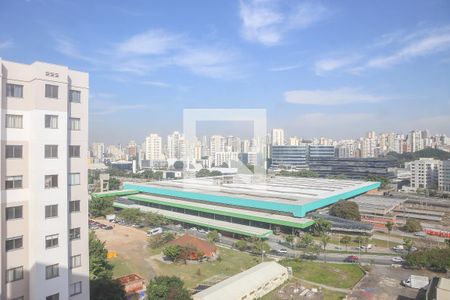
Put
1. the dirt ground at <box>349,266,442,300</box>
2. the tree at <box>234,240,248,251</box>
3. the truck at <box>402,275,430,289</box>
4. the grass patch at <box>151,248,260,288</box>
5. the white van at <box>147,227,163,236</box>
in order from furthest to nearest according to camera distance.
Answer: the white van at <box>147,227,163,236</box>
the tree at <box>234,240,248,251</box>
the grass patch at <box>151,248,260,288</box>
the truck at <box>402,275,430,289</box>
the dirt ground at <box>349,266,442,300</box>

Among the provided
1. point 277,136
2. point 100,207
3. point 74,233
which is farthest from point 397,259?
point 277,136

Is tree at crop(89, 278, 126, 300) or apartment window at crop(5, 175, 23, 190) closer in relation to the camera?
apartment window at crop(5, 175, 23, 190)

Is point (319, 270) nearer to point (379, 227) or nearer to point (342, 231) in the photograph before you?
point (342, 231)

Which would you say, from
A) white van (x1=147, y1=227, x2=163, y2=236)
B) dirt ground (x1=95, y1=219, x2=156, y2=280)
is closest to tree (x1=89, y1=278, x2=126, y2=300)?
dirt ground (x1=95, y1=219, x2=156, y2=280)

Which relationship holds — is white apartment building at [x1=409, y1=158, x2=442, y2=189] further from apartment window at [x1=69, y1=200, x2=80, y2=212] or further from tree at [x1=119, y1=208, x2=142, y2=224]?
apartment window at [x1=69, y1=200, x2=80, y2=212]

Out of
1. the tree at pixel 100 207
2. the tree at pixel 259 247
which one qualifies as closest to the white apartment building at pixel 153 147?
the tree at pixel 100 207

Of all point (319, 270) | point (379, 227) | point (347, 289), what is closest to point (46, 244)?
point (347, 289)

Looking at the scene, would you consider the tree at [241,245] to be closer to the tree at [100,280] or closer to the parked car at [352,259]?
the parked car at [352,259]
